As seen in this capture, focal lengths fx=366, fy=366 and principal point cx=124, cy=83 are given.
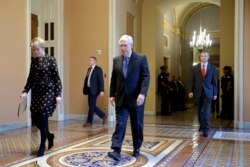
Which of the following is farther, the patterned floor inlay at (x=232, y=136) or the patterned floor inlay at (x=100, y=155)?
the patterned floor inlay at (x=232, y=136)

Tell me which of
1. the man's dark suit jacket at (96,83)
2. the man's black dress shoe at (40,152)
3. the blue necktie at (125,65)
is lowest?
the man's black dress shoe at (40,152)

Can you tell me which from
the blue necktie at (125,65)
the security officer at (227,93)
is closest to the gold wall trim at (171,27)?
the security officer at (227,93)

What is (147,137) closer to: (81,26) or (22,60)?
(22,60)

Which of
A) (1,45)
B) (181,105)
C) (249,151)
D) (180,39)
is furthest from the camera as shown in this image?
(180,39)

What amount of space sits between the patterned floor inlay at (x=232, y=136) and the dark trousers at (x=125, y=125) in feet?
7.46

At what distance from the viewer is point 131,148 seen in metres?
5.13

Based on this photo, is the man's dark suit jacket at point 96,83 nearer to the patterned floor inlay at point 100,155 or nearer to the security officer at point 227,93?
the patterned floor inlay at point 100,155

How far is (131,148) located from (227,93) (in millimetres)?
5354

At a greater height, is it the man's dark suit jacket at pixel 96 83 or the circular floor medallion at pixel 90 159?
the man's dark suit jacket at pixel 96 83

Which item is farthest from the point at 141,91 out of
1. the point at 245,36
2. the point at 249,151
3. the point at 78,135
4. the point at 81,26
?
the point at 81,26

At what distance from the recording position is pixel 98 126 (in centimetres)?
760

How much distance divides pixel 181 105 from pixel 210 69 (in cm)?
690

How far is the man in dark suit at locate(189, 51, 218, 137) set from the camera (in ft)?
20.6

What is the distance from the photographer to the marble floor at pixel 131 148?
428 centimetres
